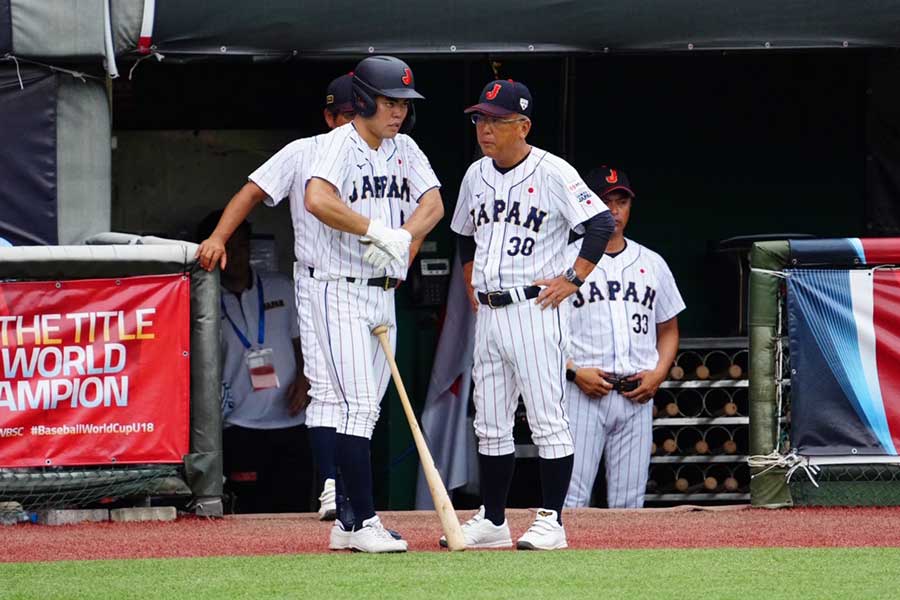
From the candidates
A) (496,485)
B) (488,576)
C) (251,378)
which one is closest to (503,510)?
(496,485)

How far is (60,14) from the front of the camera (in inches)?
267

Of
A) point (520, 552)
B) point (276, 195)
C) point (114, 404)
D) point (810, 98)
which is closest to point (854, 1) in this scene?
point (810, 98)

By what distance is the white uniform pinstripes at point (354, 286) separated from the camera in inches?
210

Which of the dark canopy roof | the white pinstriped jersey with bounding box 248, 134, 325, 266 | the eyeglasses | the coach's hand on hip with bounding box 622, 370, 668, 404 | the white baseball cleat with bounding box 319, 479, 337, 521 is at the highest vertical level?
the dark canopy roof

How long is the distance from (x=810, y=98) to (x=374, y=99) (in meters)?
4.46

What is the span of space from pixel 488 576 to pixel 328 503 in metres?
2.00

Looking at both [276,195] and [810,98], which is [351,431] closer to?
[276,195]

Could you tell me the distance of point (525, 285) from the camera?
17.9ft

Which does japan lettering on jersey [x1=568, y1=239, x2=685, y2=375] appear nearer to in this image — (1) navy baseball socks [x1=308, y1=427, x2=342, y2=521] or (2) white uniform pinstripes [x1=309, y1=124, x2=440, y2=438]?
(1) navy baseball socks [x1=308, y1=427, x2=342, y2=521]

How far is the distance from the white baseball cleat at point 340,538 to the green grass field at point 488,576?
0.15m

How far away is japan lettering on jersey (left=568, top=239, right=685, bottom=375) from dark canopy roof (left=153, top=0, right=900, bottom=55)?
40.0 inches

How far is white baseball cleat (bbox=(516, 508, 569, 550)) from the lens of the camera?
5395 mm

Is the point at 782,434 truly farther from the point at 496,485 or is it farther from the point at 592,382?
the point at 496,485

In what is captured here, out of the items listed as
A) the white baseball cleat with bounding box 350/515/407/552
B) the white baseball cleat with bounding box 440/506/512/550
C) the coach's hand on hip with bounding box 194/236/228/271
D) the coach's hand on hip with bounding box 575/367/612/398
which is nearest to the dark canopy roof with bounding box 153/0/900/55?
the coach's hand on hip with bounding box 194/236/228/271
